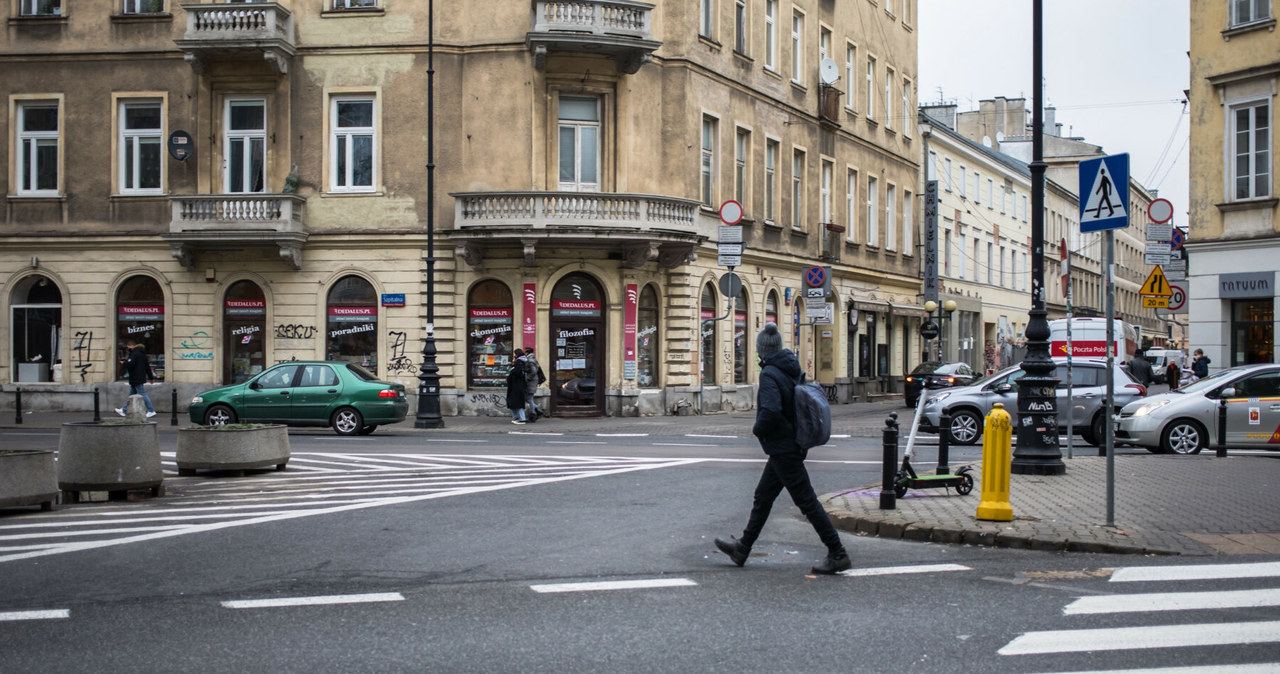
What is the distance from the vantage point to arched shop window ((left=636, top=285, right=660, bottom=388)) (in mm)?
30125

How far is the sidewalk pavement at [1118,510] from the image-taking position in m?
9.41

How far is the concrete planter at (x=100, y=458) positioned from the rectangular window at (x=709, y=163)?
70.4 feet

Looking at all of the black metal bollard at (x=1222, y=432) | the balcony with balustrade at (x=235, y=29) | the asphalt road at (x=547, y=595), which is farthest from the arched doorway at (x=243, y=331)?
the black metal bollard at (x=1222, y=432)

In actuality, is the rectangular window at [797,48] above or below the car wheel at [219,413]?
above

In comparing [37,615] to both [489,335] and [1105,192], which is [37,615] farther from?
[489,335]

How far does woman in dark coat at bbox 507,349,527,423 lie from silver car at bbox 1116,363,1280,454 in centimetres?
1355

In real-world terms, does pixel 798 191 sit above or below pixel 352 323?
above

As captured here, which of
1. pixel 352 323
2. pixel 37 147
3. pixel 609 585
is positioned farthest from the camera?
pixel 37 147

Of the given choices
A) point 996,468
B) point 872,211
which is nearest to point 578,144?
point 872,211

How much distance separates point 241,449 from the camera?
14.7 m

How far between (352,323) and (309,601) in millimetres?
22983

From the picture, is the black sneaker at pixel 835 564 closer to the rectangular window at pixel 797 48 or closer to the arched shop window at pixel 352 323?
the arched shop window at pixel 352 323

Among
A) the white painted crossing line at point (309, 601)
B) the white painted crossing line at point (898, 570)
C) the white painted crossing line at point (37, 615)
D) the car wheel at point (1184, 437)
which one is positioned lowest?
the white painted crossing line at point (37, 615)

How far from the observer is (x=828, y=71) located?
38.7 meters
